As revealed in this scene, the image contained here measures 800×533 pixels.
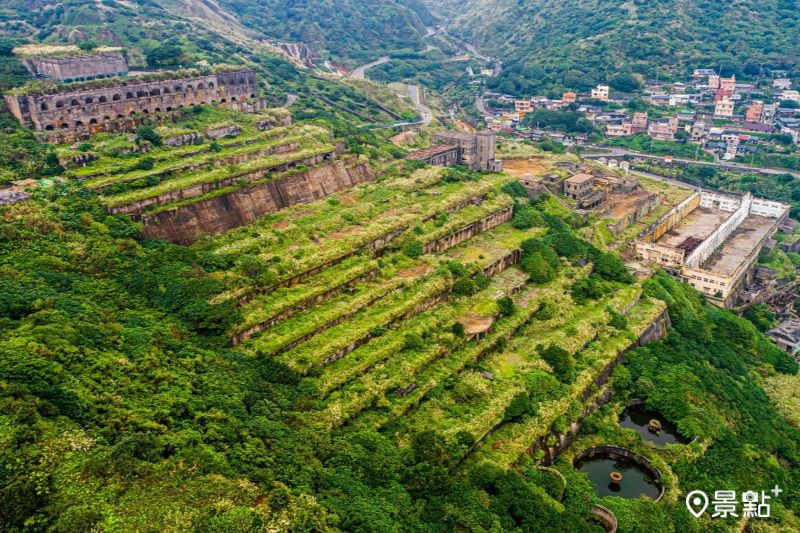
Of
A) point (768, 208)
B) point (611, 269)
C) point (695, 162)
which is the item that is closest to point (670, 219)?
point (768, 208)

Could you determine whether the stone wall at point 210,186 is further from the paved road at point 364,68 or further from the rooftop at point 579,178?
the paved road at point 364,68

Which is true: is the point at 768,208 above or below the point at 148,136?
below

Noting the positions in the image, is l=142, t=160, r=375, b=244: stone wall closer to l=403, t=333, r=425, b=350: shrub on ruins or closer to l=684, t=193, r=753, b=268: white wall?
l=403, t=333, r=425, b=350: shrub on ruins

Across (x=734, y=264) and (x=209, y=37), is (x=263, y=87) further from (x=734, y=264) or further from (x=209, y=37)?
(x=734, y=264)

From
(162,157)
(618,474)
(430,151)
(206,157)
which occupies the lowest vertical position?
(618,474)

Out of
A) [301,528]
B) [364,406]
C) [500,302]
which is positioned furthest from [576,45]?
[301,528]

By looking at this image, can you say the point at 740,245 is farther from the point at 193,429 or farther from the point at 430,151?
the point at 193,429

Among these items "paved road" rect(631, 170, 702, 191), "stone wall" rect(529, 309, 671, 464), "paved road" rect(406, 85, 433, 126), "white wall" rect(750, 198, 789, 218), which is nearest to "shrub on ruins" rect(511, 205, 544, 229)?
"stone wall" rect(529, 309, 671, 464)
